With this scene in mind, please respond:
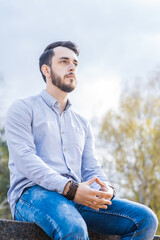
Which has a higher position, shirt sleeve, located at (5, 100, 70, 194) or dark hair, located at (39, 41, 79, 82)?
dark hair, located at (39, 41, 79, 82)

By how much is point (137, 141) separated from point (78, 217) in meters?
16.2

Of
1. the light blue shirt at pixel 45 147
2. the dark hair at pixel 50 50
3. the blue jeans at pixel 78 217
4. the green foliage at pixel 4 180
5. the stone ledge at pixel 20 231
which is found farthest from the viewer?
the green foliage at pixel 4 180

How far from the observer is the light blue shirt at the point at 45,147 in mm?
2449

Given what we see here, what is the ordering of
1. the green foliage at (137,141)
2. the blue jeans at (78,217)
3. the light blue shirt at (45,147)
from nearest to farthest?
1. the blue jeans at (78,217)
2. the light blue shirt at (45,147)
3. the green foliage at (137,141)

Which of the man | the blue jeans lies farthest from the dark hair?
the blue jeans

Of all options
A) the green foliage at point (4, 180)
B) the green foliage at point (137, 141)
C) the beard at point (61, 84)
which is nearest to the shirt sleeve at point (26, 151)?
the beard at point (61, 84)

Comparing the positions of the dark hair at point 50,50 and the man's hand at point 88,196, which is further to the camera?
the dark hair at point 50,50

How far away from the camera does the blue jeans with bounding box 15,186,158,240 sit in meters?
2.19

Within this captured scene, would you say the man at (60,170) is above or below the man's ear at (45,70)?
below

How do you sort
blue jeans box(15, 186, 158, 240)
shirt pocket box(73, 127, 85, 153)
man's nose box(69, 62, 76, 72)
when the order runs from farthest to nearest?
man's nose box(69, 62, 76, 72) → shirt pocket box(73, 127, 85, 153) → blue jeans box(15, 186, 158, 240)

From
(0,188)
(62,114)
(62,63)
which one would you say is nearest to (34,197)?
(62,114)

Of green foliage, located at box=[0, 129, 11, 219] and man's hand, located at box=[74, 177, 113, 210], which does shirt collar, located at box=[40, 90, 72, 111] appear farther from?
green foliage, located at box=[0, 129, 11, 219]

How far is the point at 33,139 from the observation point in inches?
105

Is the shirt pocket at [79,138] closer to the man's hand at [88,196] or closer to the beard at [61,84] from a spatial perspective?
the beard at [61,84]
